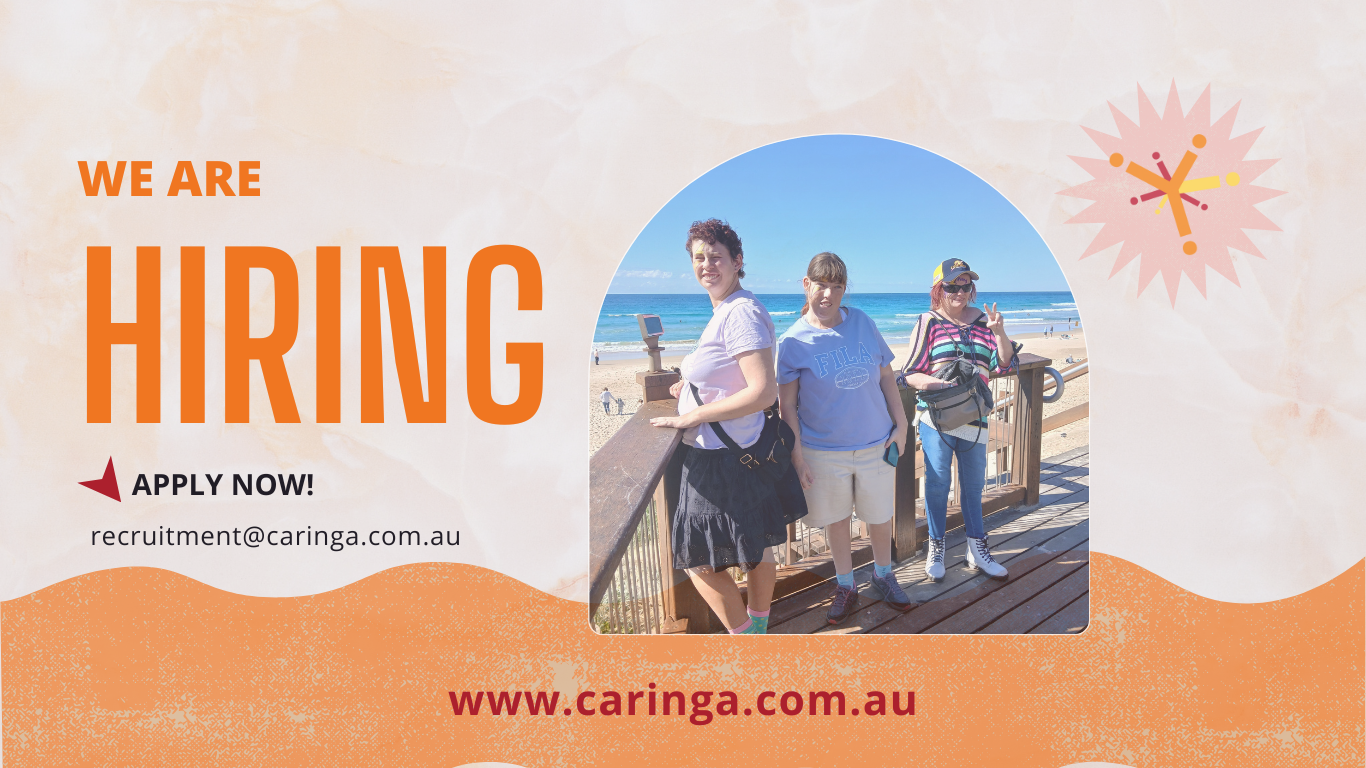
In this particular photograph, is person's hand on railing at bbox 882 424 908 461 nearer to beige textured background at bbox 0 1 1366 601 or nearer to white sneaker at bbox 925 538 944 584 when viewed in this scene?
white sneaker at bbox 925 538 944 584

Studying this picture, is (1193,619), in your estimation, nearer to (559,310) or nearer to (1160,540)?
(1160,540)

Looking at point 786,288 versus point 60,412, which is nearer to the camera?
point 786,288

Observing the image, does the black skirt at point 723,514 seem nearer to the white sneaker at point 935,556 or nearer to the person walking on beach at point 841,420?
the person walking on beach at point 841,420

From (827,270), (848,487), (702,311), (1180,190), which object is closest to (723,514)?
(848,487)

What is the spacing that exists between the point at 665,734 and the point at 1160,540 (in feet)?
4.80

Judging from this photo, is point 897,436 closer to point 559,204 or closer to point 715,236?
point 715,236

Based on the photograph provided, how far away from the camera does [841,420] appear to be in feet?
6.03

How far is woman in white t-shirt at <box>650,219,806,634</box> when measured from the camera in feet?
5.36

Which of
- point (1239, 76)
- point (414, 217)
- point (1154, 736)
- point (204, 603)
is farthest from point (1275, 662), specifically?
point (204, 603)

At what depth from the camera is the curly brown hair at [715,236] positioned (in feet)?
5.37

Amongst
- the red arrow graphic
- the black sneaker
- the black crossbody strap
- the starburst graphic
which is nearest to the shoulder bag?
the black crossbody strap

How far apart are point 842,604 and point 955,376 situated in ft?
2.60

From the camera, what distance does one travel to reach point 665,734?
1762 mm

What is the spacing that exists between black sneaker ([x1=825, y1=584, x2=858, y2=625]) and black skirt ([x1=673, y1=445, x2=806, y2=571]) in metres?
0.31
